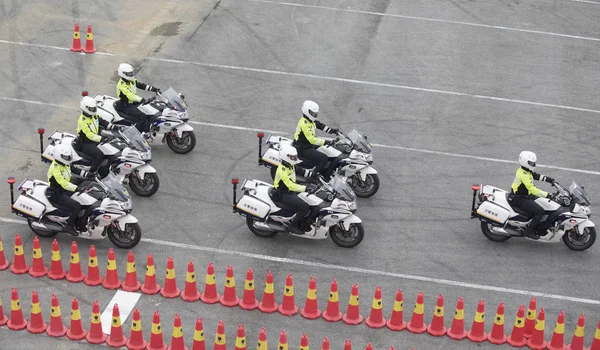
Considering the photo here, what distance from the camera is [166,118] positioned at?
2298 centimetres

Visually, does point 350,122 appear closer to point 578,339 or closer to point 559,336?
point 559,336

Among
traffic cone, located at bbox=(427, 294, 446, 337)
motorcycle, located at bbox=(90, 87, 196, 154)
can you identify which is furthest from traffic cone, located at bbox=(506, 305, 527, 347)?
motorcycle, located at bbox=(90, 87, 196, 154)

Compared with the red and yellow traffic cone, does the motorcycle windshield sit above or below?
above

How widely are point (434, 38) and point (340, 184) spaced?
1161cm

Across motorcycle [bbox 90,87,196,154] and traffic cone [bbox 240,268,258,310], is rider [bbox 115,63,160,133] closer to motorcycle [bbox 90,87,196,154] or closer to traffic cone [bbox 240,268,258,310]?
motorcycle [bbox 90,87,196,154]

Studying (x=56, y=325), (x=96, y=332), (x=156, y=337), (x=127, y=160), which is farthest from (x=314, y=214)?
(x=56, y=325)

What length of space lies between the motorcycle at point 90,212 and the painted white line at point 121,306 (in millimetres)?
1592

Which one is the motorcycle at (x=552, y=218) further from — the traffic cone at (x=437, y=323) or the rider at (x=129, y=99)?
the rider at (x=129, y=99)

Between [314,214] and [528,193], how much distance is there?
13.7ft

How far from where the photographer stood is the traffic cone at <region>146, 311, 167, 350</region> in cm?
1648

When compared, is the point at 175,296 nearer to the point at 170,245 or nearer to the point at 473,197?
the point at 170,245

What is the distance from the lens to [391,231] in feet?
68.5

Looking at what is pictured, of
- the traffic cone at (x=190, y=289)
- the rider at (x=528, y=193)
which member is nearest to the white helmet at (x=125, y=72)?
the traffic cone at (x=190, y=289)

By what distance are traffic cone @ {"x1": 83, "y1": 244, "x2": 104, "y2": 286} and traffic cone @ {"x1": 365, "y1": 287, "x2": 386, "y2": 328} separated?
473 cm
